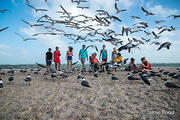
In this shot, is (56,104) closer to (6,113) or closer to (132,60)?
(6,113)

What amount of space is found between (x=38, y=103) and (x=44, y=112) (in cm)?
65

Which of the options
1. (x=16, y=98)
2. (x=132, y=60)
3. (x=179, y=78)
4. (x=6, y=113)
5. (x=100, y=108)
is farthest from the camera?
(x=132, y=60)

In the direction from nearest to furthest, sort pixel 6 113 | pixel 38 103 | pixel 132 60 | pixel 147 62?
pixel 6 113 < pixel 38 103 < pixel 147 62 < pixel 132 60

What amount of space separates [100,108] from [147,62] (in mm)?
7684

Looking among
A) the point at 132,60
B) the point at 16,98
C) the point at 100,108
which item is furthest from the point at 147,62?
the point at 16,98

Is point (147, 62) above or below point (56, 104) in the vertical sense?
above

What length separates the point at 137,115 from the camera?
2934 millimetres

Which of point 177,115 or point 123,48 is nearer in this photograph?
point 177,115

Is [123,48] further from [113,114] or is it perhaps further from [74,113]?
[74,113]

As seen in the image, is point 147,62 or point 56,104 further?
point 147,62

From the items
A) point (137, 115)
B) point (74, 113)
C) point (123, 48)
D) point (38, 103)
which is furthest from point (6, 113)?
point (123, 48)

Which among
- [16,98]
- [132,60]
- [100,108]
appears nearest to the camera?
[100,108]

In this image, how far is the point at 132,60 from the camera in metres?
11.7

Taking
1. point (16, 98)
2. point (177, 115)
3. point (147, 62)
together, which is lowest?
point (177, 115)
